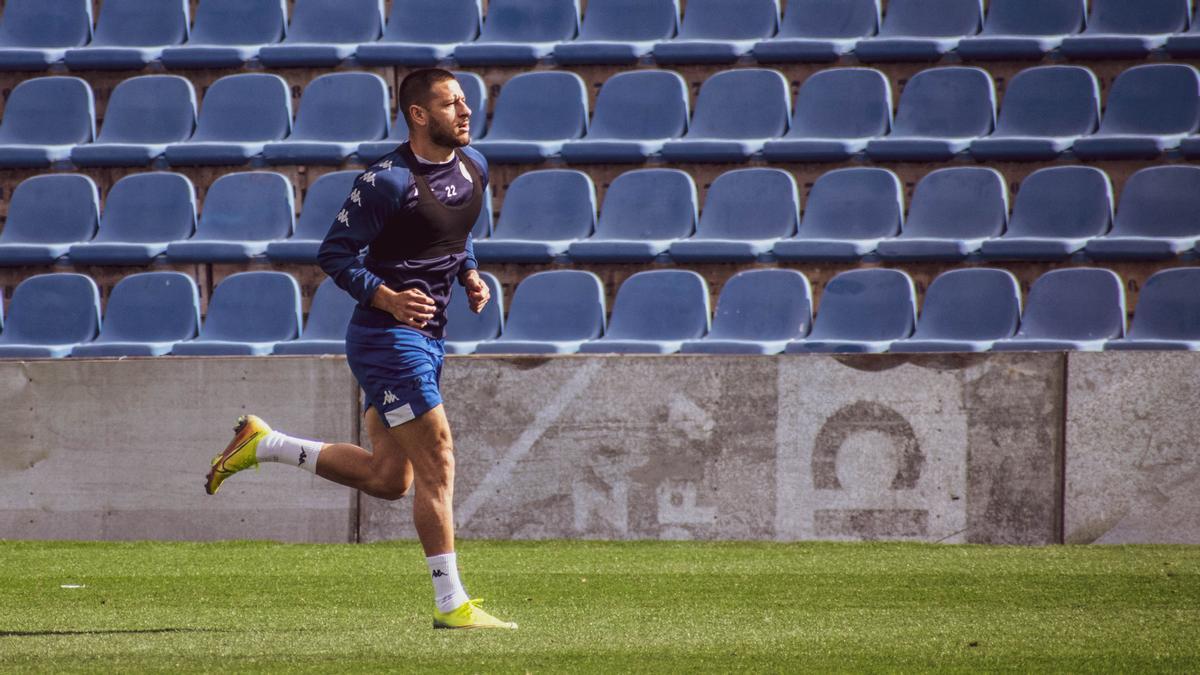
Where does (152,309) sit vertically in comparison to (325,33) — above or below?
below

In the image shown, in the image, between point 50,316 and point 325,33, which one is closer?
point 50,316

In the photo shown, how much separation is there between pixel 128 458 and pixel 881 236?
15.2 ft

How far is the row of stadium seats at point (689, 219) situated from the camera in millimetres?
9281

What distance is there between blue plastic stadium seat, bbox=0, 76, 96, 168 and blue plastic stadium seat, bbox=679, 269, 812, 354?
4.83 meters

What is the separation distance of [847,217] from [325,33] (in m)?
4.10

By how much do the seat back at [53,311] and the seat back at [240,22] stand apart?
7.54 feet

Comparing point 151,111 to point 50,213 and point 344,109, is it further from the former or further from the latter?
point 344,109

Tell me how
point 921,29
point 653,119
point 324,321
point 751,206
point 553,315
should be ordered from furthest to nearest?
point 921,29 → point 653,119 → point 751,206 → point 324,321 → point 553,315

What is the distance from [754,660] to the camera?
13.0 ft

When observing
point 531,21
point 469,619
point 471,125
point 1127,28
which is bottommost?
point 469,619

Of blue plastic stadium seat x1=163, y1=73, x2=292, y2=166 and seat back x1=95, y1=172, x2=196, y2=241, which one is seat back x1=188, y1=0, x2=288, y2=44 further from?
seat back x1=95, y1=172, x2=196, y2=241

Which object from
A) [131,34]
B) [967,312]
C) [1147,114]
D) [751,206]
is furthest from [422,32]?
[1147,114]

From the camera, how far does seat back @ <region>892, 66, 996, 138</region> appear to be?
32.5 feet

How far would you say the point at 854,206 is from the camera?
952 cm
